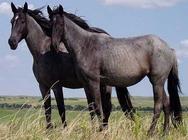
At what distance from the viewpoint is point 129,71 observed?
34.1 ft

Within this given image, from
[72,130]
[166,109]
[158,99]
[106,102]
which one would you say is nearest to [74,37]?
[106,102]

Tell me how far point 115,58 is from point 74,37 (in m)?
1.05

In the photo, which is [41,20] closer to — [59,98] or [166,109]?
[59,98]

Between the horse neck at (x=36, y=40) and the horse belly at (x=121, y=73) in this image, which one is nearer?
the horse belly at (x=121, y=73)

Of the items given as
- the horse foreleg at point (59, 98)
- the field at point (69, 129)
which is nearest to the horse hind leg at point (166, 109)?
the field at point (69, 129)

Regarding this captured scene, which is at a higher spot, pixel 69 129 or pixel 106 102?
pixel 69 129

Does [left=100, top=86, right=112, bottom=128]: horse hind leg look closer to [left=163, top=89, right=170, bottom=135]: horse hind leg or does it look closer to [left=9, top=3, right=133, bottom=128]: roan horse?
[left=9, top=3, right=133, bottom=128]: roan horse

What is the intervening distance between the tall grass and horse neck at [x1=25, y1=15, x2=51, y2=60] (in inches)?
113

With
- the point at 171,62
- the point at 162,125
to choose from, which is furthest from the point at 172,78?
the point at 162,125

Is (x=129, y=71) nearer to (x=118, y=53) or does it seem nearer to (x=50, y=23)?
(x=118, y=53)

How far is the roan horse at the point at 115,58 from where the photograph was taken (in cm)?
1027

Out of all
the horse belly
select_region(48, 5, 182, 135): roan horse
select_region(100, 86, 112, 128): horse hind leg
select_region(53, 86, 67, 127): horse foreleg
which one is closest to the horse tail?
select_region(48, 5, 182, 135): roan horse

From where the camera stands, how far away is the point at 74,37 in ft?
35.2

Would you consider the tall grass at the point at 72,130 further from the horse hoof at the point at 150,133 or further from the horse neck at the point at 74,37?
the horse neck at the point at 74,37
